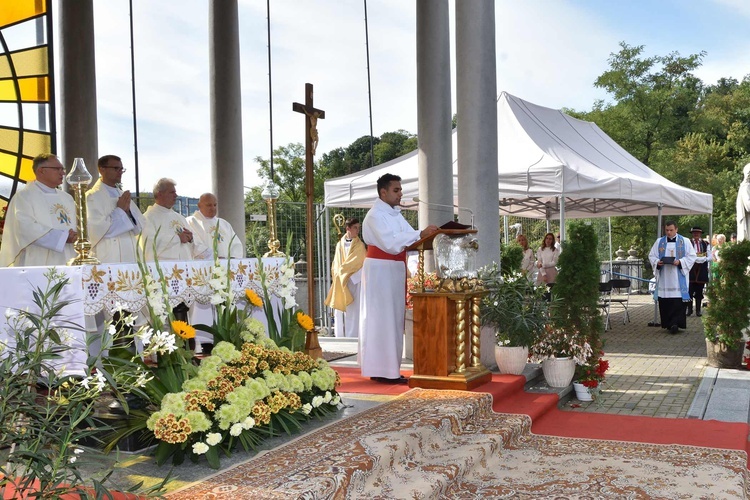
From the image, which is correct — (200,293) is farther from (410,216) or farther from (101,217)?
(410,216)

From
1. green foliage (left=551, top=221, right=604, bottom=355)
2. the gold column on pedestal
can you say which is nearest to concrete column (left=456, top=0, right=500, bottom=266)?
green foliage (left=551, top=221, right=604, bottom=355)

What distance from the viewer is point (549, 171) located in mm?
10836

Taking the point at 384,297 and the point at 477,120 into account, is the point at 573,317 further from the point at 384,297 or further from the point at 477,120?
the point at 477,120

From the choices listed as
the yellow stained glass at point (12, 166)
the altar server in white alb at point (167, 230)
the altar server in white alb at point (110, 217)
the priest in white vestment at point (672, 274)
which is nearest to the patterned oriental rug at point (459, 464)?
the altar server in white alb at point (110, 217)

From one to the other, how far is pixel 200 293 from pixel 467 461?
2222mm

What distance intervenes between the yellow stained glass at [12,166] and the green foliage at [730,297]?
838cm

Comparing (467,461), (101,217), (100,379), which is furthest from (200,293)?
(100,379)

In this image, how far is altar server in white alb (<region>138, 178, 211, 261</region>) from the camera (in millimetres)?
6848

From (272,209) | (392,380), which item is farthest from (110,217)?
(392,380)

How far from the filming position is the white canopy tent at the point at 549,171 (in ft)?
35.8

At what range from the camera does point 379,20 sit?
77.2 ft

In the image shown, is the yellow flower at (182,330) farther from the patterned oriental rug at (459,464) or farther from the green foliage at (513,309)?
the green foliage at (513,309)

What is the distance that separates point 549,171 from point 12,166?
285 inches

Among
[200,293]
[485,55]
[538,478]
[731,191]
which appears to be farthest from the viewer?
[731,191]
